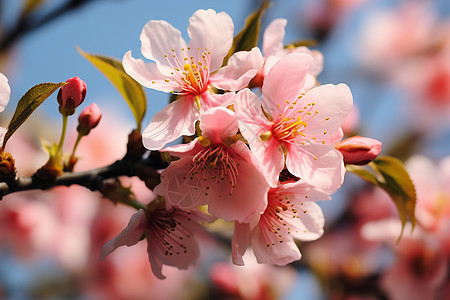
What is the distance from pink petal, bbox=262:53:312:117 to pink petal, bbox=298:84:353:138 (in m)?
0.05

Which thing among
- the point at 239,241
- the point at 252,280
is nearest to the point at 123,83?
the point at 239,241

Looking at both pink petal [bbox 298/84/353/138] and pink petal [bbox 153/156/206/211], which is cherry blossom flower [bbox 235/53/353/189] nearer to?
pink petal [bbox 298/84/353/138]

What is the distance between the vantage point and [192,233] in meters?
1.24

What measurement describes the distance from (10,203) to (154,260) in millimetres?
1843

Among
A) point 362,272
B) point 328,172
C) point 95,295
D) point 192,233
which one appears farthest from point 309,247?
point 328,172

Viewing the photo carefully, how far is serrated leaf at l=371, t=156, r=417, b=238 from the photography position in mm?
1177

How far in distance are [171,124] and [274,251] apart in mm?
375

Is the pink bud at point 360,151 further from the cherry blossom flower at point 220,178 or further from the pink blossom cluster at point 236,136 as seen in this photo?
the cherry blossom flower at point 220,178

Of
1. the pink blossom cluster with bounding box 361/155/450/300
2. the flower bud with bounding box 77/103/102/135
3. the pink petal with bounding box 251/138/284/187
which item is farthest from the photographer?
the pink blossom cluster with bounding box 361/155/450/300

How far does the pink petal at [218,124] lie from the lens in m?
0.96

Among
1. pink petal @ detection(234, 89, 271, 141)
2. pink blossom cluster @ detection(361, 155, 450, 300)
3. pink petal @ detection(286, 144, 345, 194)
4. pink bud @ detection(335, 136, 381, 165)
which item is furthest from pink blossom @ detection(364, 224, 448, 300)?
pink petal @ detection(234, 89, 271, 141)

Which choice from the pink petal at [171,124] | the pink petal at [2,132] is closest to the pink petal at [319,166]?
the pink petal at [171,124]

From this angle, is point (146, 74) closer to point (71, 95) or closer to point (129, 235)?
point (71, 95)

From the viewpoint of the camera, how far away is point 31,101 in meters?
0.98
